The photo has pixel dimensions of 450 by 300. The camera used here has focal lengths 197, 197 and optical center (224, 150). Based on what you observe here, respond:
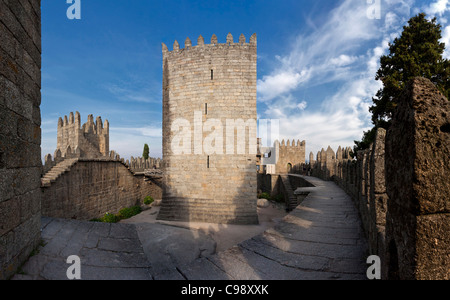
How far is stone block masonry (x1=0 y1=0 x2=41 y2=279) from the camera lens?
2.27m

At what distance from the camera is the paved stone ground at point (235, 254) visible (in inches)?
100

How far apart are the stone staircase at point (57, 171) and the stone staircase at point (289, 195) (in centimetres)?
1222

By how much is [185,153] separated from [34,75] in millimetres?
7900

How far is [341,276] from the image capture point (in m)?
2.33

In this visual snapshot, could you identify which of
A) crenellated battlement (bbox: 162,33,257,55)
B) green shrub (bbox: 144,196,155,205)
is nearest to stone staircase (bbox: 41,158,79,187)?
green shrub (bbox: 144,196,155,205)

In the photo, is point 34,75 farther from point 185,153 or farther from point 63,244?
point 185,153

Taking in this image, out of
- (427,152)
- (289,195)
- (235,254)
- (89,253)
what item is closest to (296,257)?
(235,254)

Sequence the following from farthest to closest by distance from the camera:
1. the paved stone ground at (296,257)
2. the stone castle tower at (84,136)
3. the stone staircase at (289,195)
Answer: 1. the stone castle tower at (84,136)
2. the stone staircase at (289,195)
3. the paved stone ground at (296,257)

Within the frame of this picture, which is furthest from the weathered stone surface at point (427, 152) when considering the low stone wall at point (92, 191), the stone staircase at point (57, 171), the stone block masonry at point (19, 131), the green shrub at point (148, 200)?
the green shrub at point (148, 200)

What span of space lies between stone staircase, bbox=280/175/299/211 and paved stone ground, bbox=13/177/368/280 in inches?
344

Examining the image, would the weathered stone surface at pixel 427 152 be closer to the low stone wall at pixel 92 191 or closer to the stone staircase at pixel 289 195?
the low stone wall at pixel 92 191

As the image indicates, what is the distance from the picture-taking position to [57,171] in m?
8.64

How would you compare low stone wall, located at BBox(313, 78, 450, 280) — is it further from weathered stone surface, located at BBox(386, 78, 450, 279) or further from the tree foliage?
the tree foliage
